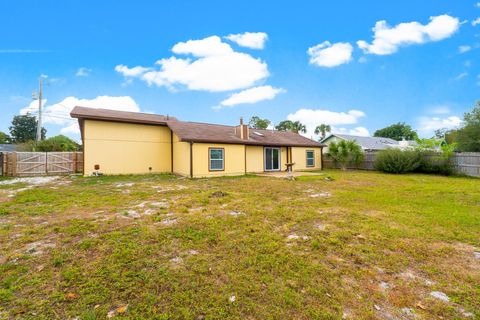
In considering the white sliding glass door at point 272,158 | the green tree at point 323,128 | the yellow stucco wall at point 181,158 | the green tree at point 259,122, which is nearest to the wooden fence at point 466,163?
the white sliding glass door at point 272,158

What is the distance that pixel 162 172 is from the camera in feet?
45.8

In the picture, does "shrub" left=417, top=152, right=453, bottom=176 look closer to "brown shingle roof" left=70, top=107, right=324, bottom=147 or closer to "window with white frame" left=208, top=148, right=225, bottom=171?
"brown shingle roof" left=70, top=107, right=324, bottom=147

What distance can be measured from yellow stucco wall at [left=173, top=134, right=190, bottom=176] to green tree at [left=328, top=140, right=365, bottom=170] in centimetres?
1109

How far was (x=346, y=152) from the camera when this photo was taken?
1603 cm

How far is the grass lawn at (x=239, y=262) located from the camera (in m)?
1.99

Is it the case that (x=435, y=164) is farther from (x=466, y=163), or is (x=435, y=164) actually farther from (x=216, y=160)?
(x=216, y=160)

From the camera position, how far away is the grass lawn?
199 cm

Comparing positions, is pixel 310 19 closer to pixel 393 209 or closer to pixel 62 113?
pixel 393 209

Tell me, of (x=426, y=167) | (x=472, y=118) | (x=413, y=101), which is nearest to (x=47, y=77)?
(x=426, y=167)

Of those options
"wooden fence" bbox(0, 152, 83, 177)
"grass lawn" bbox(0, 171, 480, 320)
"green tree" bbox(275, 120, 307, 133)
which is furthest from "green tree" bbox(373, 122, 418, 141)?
"wooden fence" bbox(0, 152, 83, 177)

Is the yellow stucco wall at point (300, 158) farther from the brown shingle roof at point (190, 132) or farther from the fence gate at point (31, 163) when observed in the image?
the fence gate at point (31, 163)

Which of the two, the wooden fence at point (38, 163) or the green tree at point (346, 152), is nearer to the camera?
the wooden fence at point (38, 163)

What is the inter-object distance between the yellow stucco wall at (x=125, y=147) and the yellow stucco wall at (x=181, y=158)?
2.38ft

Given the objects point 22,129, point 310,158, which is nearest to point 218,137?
point 310,158
